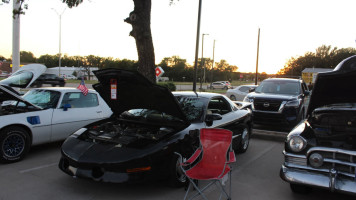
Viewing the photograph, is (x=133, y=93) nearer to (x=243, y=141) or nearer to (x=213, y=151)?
(x=213, y=151)

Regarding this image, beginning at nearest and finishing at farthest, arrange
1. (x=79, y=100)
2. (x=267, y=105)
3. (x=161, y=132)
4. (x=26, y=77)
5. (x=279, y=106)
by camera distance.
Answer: (x=161, y=132)
(x=26, y=77)
(x=79, y=100)
(x=279, y=106)
(x=267, y=105)

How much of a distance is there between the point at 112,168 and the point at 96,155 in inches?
12.7

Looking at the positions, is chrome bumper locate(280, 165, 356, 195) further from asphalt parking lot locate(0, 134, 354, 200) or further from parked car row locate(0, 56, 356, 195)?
asphalt parking lot locate(0, 134, 354, 200)

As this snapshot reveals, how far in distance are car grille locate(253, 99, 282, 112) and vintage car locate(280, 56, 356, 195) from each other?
3947mm

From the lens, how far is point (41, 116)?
5496 millimetres

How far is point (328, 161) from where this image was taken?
11.3ft

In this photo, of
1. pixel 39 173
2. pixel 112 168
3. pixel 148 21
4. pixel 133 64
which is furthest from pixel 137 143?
pixel 133 64

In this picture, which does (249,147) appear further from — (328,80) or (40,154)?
(40,154)

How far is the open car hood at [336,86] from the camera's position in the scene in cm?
362

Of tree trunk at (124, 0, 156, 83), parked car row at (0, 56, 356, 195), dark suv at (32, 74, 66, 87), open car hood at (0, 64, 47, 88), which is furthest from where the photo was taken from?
dark suv at (32, 74, 66, 87)

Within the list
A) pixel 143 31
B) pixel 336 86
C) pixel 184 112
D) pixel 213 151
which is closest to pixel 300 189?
pixel 213 151

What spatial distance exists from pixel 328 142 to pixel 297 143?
1.26 feet

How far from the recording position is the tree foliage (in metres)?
76.6

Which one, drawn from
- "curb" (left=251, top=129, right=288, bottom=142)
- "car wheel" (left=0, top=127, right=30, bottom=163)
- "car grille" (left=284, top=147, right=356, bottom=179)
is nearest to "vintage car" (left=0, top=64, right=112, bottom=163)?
"car wheel" (left=0, top=127, right=30, bottom=163)
